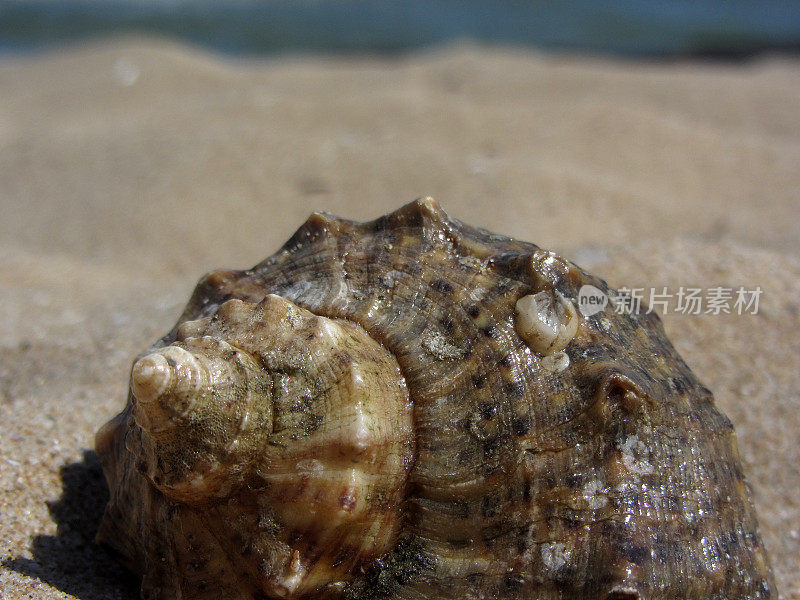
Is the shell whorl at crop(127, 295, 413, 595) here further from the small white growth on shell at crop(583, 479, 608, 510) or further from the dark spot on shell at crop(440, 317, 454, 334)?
the small white growth on shell at crop(583, 479, 608, 510)

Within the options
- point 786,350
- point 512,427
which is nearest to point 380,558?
point 512,427

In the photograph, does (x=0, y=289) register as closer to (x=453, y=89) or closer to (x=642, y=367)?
(x=642, y=367)

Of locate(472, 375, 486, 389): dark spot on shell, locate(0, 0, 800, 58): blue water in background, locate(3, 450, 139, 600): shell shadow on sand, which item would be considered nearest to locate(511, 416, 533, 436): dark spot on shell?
locate(472, 375, 486, 389): dark spot on shell

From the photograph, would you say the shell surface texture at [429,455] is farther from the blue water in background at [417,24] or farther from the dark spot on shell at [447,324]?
the blue water in background at [417,24]

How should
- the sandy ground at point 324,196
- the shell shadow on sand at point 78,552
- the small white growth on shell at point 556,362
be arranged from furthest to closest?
the sandy ground at point 324,196 → the shell shadow on sand at point 78,552 → the small white growth on shell at point 556,362

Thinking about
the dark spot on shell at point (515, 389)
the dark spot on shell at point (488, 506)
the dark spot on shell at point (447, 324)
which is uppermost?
the dark spot on shell at point (447, 324)

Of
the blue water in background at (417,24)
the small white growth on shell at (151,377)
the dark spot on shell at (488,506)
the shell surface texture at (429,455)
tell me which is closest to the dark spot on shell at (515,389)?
the shell surface texture at (429,455)
